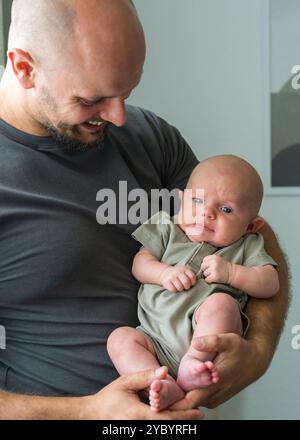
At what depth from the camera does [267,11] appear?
7.14ft

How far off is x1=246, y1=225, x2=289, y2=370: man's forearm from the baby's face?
0.15 metres

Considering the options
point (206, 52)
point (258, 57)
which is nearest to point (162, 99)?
point (206, 52)

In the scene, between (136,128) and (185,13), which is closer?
(136,128)

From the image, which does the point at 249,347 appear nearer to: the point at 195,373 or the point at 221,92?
the point at 195,373

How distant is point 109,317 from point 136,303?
66 millimetres

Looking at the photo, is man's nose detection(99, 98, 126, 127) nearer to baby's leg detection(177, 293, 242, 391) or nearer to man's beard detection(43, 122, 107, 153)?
man's beard detection(43, 122, 107, 153)

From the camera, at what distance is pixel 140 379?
0.92m

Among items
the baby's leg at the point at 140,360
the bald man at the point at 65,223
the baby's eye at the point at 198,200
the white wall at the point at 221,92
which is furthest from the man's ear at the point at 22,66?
the white wall at the point at 221,92

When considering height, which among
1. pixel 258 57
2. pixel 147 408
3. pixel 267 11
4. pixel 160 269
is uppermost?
pixel 267 11

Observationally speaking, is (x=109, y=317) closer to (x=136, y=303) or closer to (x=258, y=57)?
(x=136, y=303)

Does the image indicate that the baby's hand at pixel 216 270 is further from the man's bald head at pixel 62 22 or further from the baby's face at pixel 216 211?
the man's bald head at pixel 62 22

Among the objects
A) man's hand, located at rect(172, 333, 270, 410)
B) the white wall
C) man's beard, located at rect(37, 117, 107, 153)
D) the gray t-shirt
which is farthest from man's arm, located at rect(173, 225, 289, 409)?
the white wall

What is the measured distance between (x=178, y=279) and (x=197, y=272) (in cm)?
5

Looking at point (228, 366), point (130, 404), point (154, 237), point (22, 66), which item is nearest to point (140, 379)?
point (130, 404)
